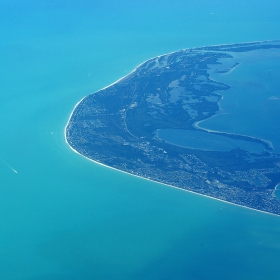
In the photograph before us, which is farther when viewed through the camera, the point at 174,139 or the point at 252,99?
the point at 252,99

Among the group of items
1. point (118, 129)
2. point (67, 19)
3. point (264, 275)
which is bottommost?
point (264, 275)

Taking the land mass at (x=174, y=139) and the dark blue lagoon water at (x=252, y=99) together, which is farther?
the dark blue lagoon water at (x=252, y=99)

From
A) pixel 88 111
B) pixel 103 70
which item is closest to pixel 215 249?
pixel 88 111

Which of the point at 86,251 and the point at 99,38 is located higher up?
the point at 99,38

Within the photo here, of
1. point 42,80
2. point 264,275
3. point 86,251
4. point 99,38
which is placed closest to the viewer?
point 264,275

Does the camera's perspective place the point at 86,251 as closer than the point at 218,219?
Yes

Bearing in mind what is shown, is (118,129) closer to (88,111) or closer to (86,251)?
(88,111)

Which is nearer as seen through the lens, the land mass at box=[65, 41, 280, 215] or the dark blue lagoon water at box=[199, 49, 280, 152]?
the land mass at box=[65, 41, 280, 215]

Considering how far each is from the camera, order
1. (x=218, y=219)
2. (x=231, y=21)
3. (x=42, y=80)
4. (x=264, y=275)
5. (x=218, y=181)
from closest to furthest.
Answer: (x=264, y=275) → (x=218, y=219) → (x=218, y=181) → (x=42, y=80) → (x=231, y=21)
